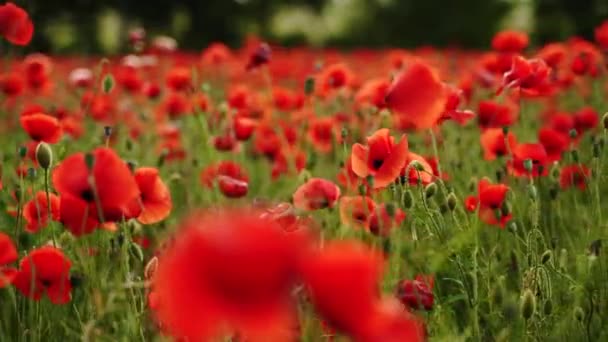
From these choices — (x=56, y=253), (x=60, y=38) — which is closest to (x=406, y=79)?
(x=56, y=253)

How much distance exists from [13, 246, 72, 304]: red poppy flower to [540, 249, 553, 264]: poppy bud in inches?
36.1

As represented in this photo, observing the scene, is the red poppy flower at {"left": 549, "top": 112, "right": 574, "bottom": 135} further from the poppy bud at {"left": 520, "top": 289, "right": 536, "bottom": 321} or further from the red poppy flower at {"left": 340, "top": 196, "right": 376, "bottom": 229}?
the poppy bud at {"left": 520, "top": 289, "right": 536, "bottom": 321}

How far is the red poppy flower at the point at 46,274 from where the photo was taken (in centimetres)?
131

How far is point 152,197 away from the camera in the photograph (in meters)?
1.50

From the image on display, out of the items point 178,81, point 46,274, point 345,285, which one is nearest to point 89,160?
point 46,274

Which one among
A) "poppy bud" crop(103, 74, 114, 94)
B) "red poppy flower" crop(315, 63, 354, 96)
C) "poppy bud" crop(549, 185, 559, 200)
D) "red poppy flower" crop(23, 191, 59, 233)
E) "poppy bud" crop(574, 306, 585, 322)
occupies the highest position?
"poppy bud" crop(103, 74, 114, 94)

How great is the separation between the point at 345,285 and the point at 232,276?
0.32ft

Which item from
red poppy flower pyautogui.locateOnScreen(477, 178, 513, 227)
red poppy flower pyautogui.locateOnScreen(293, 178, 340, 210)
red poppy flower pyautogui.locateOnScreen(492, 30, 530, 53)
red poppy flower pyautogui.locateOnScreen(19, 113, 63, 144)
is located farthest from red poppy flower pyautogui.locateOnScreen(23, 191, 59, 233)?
red poppy flower pyautogui.locateOnScreen(492, 30, 530, 53)

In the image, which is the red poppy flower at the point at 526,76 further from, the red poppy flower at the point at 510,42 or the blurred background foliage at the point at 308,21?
the blurred background foliage at the point at 308,21

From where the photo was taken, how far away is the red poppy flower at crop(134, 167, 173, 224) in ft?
4.83

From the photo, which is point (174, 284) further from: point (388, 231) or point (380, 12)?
point (380, 12)

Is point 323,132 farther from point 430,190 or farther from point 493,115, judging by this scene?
point 430,190

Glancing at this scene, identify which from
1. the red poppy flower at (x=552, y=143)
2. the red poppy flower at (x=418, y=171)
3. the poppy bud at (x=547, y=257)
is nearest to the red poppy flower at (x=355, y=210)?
the red poppy flower at (x=418, y=171)

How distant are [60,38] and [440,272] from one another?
1362cm
